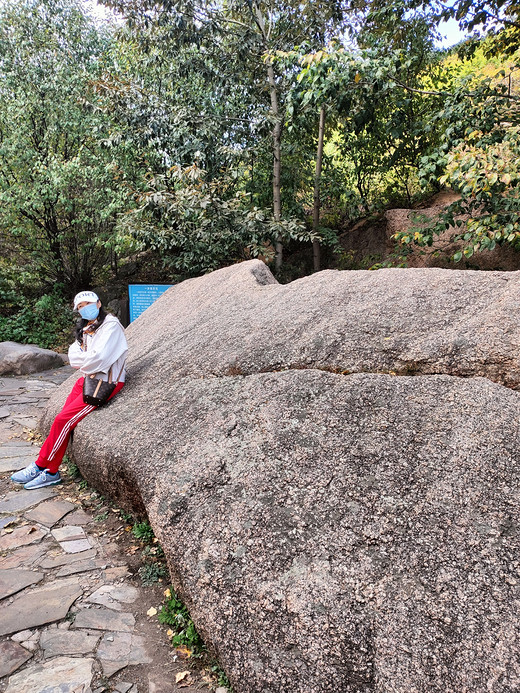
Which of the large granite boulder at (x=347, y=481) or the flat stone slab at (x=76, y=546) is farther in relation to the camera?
the flat stone slab at (x=76, y=546)

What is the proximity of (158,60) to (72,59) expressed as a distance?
2.81 metres

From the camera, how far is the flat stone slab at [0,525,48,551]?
11.6 ft

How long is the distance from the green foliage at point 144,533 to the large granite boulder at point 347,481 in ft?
0.49

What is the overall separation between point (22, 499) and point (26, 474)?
304 millimetres

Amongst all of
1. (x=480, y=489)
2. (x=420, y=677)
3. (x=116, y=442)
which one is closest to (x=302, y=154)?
(x=116, y=442)

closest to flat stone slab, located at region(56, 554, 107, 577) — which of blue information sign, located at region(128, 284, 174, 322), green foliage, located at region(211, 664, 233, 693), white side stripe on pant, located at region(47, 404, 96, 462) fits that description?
green foliage, located at region(211, 664, 233, 693)

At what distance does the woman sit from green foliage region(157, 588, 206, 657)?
2.00 metres

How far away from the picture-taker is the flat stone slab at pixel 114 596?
2.88 m

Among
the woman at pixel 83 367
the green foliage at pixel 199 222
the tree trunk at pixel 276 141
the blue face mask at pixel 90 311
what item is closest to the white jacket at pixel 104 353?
the woman at pixel 83 367

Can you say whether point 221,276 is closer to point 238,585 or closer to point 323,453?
point 323,453

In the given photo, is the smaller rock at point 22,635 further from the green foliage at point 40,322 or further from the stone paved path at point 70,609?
the green foliage at point 40,322

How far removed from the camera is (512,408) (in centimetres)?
273

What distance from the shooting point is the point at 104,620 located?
8.95ft

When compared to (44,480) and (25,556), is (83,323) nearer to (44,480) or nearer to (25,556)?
(44,480)
